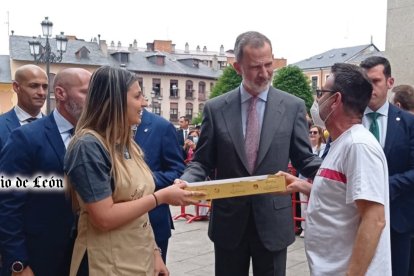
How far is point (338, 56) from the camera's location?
200 ft

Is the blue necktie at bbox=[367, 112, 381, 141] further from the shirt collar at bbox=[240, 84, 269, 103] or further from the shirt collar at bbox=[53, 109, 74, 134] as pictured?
the shirt collar at bbox=[53, 109, 74, 134]

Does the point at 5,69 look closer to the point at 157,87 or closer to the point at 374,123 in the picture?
the point at 157,87

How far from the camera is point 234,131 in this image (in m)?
3.29

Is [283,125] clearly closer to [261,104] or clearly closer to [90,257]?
[261,104]

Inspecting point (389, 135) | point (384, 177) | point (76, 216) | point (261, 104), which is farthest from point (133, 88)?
point (389, 135)

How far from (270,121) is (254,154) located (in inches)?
9.9

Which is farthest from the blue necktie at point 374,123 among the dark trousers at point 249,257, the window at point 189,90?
the window at point 189,90

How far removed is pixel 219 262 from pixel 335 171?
1.40 m

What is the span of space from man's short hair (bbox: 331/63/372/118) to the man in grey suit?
89 centimetres

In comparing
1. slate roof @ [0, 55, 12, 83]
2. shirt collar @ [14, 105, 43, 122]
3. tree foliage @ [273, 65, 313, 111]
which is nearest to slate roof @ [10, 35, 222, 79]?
slate roof @ [0, 55, 12, 83]

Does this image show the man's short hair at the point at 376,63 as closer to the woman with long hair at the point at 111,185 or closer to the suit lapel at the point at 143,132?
the suit lapel at the point at 143,132

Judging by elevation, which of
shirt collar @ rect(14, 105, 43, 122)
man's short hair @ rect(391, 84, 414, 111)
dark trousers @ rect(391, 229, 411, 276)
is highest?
man's short hair @ rect(391, 84, 414, 111)

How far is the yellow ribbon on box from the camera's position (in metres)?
2.61

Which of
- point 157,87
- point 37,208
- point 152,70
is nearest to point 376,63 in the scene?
point 37,208
